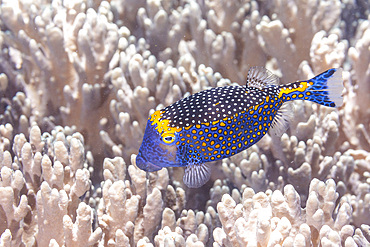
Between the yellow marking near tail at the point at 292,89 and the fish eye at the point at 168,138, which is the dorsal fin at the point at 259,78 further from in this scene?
the fish eye at the point at 168,138

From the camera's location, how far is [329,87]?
251cm

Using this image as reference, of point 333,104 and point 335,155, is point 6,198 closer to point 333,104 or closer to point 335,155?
point 333,104

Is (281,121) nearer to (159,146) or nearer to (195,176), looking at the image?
(195,176)

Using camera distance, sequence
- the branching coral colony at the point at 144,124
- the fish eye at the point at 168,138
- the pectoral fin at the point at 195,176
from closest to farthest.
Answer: the fish eye at the point at 168,138, the pectoral fin at the point at 195,176, the branching coral colony at the point at 144,124

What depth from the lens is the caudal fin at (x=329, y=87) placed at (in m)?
2.50

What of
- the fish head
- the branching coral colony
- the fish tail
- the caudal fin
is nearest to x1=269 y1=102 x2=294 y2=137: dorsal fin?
the fish tail

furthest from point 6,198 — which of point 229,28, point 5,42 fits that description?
point 229,28

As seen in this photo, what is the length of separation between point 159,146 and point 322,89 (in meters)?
1.19

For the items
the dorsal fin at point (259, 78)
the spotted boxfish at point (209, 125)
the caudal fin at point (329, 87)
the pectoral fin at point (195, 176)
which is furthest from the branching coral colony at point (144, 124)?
the dorsal fin at point (259, 78)

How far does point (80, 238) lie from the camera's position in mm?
2459

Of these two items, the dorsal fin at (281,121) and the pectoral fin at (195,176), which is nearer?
the pectoral fin at (195,176)

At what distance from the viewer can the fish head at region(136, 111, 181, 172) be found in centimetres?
227

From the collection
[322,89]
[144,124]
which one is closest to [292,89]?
[322,89]

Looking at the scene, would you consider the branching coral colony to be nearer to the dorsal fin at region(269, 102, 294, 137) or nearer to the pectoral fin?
the pectoral fin
